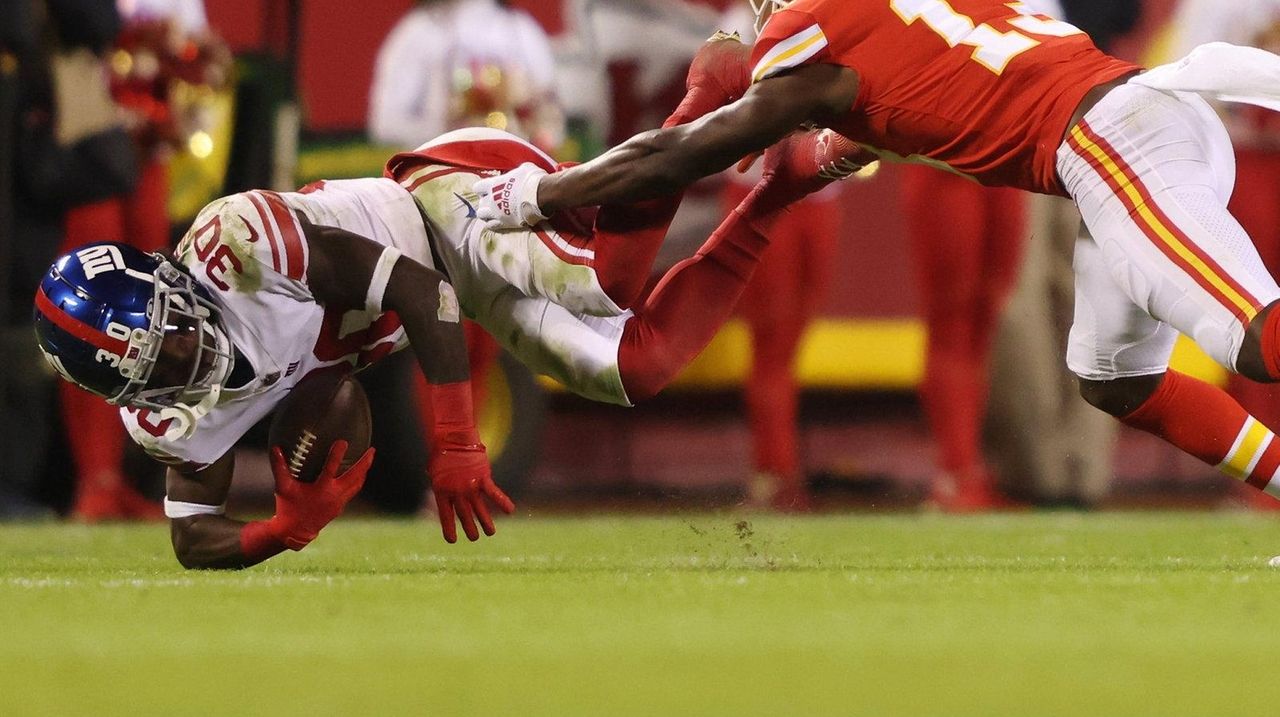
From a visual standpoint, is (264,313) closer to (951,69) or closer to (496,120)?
(951,69)

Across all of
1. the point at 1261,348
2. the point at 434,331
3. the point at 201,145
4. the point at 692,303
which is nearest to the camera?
the point at 1261,348

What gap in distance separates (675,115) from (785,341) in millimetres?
2793

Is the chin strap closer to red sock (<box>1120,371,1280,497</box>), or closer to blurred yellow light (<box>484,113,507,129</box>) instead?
red sock (<box>1120,371,1280,497</box>)

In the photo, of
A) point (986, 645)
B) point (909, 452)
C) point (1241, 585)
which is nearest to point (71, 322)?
point (986, 645)

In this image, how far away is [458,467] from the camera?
→ 3.85m

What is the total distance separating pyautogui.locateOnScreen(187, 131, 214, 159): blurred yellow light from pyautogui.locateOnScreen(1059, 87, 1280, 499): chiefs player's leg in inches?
149

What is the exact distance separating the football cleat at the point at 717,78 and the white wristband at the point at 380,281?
72cm

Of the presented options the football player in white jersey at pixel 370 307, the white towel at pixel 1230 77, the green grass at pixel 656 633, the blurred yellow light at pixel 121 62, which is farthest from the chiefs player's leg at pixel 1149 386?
the blurred yellow light at pixel 121 62

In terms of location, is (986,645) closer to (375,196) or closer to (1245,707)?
(1245,707)

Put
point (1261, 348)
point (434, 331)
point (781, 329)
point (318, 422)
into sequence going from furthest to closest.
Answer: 1. point (781, 329)
2. point (318, 422)
3. point (434, 331)
4. point (1261, 348)

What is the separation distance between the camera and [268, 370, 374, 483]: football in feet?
13.3

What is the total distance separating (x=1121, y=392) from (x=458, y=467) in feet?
4.76

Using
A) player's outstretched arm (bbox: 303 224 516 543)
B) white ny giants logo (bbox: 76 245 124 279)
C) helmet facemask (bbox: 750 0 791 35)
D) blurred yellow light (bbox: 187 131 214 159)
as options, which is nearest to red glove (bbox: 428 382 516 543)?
player's outstretched arm (bbox: 303 224 516 543)

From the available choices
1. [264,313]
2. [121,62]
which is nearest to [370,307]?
[264,313]
